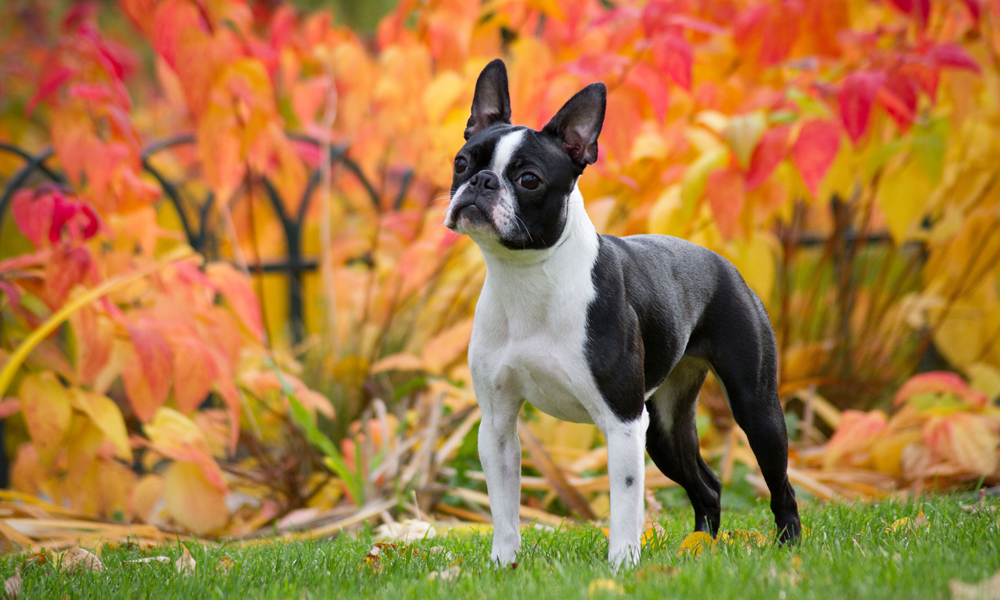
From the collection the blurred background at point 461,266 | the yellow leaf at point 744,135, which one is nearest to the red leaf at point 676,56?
Result: the blurred background at point 461,266

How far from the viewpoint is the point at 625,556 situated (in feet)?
8.60

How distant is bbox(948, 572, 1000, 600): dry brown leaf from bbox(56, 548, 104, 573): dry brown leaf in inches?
109

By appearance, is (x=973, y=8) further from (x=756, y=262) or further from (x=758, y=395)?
(x=758, y=395)

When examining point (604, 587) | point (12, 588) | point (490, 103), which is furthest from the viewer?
point (490, 103)

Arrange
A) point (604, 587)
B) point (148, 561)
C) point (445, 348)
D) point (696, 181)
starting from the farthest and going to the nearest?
point (445, 348)
point (696, 181)
point (148, 561)
point (604, 587)

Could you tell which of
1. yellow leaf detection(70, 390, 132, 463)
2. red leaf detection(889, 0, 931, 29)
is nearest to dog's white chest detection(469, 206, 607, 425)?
yellow leaf detection(70, 390, 132, 463)

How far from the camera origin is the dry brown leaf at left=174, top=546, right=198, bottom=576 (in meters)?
2.97

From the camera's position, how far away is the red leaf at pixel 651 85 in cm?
426

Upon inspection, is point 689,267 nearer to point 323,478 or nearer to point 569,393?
point 569,393

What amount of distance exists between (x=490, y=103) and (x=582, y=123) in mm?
394

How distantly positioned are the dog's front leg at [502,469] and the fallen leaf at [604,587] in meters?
0.47

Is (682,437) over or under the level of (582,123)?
under

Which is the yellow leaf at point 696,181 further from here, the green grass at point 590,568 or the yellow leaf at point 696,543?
the yellow leaf at point 696,543

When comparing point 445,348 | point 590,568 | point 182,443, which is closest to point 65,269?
point 182,443
